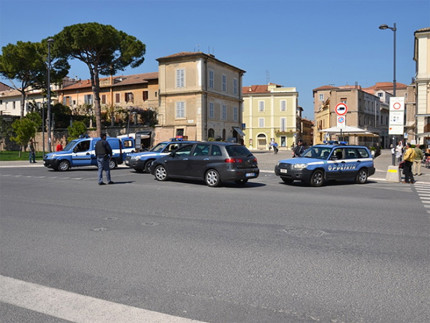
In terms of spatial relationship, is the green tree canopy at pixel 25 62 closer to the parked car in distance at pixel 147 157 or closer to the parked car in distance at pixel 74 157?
the parked car in distance at pixel 74 157

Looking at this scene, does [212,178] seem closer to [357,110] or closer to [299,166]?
[299,166]

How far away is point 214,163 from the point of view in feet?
45.8

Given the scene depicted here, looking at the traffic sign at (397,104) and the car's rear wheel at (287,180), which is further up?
the traffic sign at (397,104)

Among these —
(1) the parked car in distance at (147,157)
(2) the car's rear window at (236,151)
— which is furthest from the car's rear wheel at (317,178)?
(1) the parked car in distance at (147,157)

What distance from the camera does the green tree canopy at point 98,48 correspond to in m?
40.0

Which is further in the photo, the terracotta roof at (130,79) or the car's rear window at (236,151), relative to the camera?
the terracotta roof at (130,79)

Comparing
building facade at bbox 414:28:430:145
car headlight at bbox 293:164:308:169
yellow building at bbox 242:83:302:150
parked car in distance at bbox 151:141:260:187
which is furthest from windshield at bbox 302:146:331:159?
yellow building at bbox 242:83:302:150

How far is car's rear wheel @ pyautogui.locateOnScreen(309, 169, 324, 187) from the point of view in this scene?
47.6 ft

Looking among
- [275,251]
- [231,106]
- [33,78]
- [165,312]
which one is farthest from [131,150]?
[33,78]

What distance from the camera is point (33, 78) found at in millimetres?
50844

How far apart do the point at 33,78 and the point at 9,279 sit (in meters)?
52.1

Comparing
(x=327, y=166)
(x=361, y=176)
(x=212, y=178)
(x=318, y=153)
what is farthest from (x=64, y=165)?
(x=361, y=176)

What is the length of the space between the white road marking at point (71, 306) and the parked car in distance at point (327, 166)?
11.3 meters

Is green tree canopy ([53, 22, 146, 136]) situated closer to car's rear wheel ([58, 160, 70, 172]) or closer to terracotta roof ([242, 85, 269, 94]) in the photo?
car's rear wheel ([58, 160, 70, 172])
